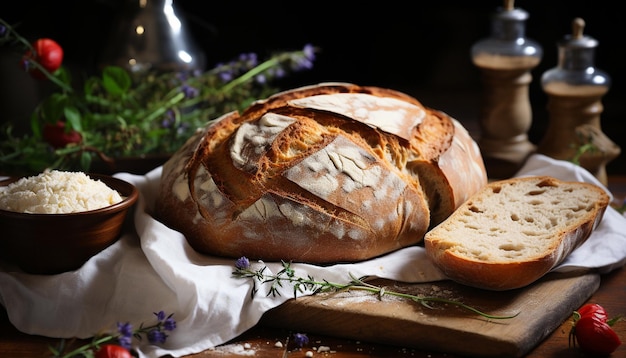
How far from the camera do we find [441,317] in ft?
5.61

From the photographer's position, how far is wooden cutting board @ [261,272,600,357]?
5.40 feet

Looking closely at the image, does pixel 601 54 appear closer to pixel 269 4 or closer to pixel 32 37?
pixel 269 4

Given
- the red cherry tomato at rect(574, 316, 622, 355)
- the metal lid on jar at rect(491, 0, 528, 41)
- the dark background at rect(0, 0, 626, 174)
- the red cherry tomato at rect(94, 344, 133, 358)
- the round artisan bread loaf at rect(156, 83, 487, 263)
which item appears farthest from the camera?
the dark background at rect(0, 0, 626, 174)

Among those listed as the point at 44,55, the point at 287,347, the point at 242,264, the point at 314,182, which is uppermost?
the point at 44,55

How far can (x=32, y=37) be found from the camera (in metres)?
3.48

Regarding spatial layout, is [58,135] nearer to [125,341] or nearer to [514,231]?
[125,341]

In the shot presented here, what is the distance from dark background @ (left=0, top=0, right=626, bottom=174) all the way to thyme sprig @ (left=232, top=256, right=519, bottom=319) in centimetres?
196

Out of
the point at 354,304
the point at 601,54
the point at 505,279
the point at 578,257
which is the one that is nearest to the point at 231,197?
the point at 354,304

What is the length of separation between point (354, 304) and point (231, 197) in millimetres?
404

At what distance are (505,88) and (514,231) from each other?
1.03 meters

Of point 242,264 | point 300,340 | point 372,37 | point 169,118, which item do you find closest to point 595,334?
point 300,340

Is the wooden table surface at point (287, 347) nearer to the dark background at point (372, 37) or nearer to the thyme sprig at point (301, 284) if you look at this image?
the thyme sprig at point (301, 284)

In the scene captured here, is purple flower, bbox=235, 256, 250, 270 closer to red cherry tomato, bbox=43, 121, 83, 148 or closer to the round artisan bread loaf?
the round artisan bread loaf

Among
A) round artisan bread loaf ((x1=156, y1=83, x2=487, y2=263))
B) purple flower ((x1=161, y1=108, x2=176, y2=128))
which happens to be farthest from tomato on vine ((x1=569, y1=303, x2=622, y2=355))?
purple flower ((x1=161, y1=108, x2=176, y2=128))
